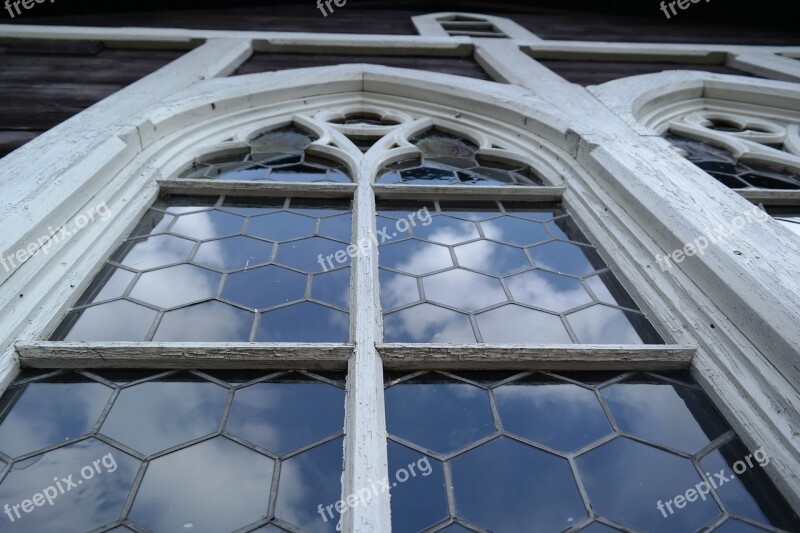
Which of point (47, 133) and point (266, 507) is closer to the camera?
point (266, 507)

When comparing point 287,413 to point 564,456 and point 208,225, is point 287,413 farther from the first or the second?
point 208,225

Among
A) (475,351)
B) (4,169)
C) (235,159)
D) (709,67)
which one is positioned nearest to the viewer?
(475,351)

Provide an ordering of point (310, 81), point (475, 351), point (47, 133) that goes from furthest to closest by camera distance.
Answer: point (310, 81)
point (47, 133)
point (475, 351)

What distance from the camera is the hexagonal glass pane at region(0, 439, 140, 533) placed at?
1125 mm

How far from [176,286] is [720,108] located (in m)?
3.88

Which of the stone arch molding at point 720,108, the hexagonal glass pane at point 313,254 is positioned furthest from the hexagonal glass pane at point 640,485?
the stone arch molding at point 720,108

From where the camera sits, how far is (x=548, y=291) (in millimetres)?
1976

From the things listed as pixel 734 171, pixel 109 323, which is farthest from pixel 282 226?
pixel 734 171

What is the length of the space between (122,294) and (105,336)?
0.23 meters

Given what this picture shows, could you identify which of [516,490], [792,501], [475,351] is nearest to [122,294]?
[475,351]

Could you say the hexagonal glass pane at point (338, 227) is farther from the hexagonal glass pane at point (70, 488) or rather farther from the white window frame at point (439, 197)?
the hexagonal glass pane at point (70, 488)

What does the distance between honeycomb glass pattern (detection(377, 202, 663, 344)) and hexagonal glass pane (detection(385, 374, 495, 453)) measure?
21cm

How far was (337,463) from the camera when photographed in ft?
4.20

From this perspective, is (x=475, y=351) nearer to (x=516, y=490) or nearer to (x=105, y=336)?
(x=516, y=490)
